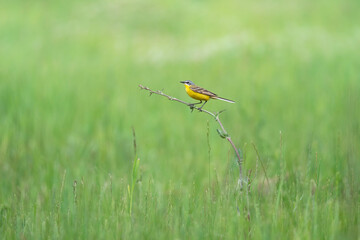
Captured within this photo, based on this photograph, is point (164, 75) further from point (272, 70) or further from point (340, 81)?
point (340, 81)

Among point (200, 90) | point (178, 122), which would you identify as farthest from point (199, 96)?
point (178, 122)

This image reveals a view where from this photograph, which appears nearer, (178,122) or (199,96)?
(199,96)

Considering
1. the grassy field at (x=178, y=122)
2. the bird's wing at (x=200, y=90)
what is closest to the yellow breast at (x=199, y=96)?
the bird's wing at (x=200, y=90)

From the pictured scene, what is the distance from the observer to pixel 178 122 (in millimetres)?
6117

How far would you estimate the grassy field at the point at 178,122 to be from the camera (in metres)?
2.36

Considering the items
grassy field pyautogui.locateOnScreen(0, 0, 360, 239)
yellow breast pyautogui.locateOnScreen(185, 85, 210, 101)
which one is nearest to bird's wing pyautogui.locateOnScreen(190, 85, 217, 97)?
yellow breast pyautogui.locateOnScreen(185, 85, 210, 101)

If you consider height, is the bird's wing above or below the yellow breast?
above

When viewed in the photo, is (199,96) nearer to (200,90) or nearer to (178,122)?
(200,90)

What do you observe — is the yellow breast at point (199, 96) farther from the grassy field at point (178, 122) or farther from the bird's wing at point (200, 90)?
the grassy field at point (178, 122)

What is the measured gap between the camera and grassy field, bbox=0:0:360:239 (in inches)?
92.9

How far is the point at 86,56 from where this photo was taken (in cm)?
1090

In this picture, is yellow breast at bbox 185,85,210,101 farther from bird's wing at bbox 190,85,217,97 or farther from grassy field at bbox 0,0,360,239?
grassy field at bbox 0,0,360,239

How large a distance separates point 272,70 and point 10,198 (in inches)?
256

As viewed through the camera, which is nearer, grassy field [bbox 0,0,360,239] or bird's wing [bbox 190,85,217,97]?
bird's wing [bbox 190,85,217,97]
